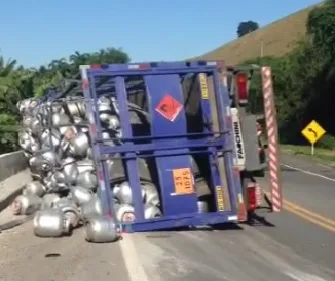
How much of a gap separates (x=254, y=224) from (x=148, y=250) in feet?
9.87

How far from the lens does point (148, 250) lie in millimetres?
10484

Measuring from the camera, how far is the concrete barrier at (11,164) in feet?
59.5

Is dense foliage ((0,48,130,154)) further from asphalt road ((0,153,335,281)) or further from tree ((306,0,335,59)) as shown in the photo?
tree ((306,0,335,59))

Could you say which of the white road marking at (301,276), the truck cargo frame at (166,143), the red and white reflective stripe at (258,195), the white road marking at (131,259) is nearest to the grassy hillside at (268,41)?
the red and white reflective stripe at (258,195)

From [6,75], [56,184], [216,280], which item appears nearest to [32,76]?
[6,75]

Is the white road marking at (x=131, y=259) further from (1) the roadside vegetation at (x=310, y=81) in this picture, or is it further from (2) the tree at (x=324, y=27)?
(2) the tree at (x=324, y=27)

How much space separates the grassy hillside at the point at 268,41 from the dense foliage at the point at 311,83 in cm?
5124

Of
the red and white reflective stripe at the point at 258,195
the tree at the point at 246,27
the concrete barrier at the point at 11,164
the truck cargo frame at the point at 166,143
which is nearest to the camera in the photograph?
the truck cargo frame at the point at 166,143

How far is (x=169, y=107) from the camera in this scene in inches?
468

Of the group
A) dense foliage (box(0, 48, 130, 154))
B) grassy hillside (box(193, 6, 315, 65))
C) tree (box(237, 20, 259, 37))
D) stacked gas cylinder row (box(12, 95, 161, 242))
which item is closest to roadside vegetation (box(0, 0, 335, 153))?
dense foliage (box(0, 48, 130, 154))

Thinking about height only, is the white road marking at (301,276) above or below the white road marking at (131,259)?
below

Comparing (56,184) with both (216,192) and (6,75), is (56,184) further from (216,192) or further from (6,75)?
(6,75)

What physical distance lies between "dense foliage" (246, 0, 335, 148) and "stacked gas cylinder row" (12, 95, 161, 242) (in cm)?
3385

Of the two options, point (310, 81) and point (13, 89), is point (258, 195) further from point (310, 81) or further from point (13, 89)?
point (310, 81)
